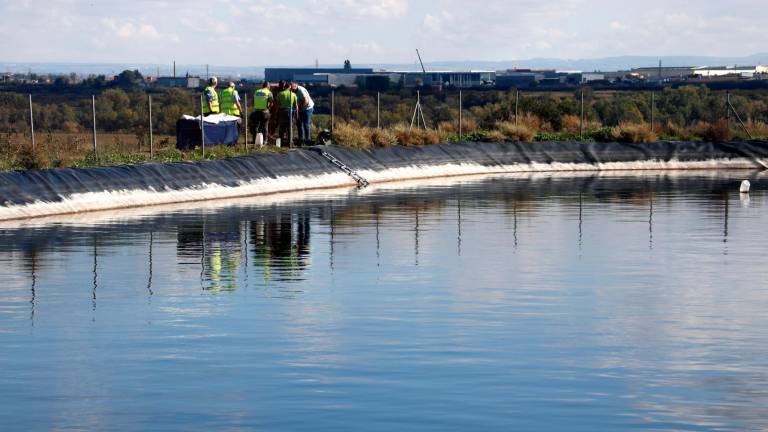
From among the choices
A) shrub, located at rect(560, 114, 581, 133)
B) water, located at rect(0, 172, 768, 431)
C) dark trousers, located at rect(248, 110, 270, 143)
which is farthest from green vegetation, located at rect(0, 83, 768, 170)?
water, located at rect(0, 172, 768, 431)

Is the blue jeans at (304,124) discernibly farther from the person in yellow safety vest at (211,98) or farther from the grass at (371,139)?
the person in yellow safety vest at (211,98)

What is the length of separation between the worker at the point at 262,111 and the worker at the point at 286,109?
14.8 inches

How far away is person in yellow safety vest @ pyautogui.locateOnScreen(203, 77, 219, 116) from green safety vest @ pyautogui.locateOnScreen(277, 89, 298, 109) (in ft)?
7.42

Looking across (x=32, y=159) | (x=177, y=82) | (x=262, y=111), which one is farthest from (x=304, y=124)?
(x=177, y=82)

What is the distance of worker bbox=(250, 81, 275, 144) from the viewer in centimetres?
4259

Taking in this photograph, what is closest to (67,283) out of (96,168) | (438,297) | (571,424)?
(438,297)

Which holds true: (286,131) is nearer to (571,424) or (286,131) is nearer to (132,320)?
(132,320)

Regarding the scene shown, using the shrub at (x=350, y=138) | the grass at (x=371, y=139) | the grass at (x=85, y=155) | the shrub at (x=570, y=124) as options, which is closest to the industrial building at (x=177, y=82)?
the grass at (x=371, y=139)

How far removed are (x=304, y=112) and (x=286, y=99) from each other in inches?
33.6

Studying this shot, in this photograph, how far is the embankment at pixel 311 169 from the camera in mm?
32531

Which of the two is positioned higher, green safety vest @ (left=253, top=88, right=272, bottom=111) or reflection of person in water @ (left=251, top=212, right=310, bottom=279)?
green safety vest @ (left=253, top=88, right=272, bottom=111)

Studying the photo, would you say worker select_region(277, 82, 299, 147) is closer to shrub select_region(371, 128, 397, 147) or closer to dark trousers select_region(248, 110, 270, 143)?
dark trousers select_region(248, 110, 270, 143)

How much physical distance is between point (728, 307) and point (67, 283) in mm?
9571

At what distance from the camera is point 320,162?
42.2 meters
